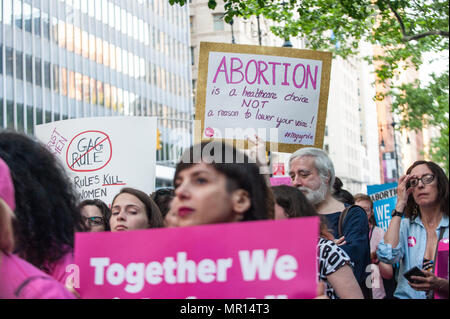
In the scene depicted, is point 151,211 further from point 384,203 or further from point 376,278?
point 384,203

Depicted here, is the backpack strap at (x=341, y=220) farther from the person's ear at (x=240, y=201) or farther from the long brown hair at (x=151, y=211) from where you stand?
the person's ear at (x=240, y=201)

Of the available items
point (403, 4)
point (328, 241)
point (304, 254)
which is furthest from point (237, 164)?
point (403, 4)

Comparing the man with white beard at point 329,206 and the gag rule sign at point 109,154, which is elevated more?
the gag rule sign at point 109,154

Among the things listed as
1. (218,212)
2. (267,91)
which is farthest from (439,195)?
(218,212)

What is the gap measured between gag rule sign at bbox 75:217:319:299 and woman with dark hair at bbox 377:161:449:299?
7.79 feet

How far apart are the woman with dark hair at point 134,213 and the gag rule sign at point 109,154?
1998mm

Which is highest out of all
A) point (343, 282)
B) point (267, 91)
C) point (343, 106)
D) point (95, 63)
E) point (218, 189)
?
point (343, 106)

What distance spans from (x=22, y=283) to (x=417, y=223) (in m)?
3.12

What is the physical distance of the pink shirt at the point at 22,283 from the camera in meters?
2.16

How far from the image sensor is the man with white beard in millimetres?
4734

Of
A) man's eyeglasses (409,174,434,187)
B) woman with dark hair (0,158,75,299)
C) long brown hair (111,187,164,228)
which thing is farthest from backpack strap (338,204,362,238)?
woman with dark hair (0,158,75,299)

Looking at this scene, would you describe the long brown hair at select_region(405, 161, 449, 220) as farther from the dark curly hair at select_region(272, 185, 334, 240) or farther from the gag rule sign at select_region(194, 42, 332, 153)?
the gag rule sign at select_region(194, 42, 332, 153)

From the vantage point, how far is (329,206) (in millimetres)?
5043

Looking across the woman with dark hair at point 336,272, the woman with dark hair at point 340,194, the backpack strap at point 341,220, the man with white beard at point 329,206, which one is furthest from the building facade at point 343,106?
the woman with dark hair at point 336,272
